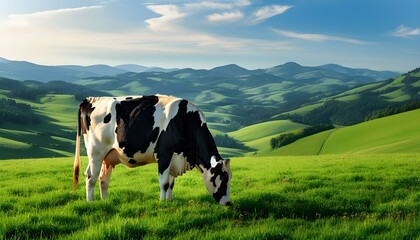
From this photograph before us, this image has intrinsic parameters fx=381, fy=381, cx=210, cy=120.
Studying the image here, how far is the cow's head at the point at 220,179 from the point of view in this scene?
9586 mm

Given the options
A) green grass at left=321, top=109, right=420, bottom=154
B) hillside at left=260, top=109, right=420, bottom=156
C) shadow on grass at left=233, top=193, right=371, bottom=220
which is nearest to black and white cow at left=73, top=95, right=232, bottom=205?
shadow on grass at left=233, top=193, right=371, bottom=220

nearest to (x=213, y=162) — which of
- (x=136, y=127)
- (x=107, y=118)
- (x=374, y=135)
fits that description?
(x=136, y=127)

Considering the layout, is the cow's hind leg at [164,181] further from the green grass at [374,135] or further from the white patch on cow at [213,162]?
the green grass at [374,135]

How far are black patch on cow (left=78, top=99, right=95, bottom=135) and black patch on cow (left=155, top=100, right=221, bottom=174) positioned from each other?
248 centimetres

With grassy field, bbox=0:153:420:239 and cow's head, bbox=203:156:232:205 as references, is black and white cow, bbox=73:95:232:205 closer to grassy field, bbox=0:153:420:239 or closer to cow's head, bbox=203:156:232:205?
cow's head, bbox=203:156:232:205

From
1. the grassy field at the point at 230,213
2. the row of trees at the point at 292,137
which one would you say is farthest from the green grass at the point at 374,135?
the grassy field at the point at 230,213

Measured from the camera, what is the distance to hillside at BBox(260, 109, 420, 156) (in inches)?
3575

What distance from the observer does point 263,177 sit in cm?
1616

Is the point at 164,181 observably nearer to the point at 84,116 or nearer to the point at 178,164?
the point at 178,164

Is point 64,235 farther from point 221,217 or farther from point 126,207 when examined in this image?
point 221,217

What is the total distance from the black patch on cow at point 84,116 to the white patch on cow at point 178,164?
2826 mm

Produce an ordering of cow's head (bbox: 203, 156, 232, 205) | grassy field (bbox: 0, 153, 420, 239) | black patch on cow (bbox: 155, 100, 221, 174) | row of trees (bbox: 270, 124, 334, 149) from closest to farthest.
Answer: grassy field (bbox: 0, 153, 420, 239) → cow's head (bbox: 203, 156, 232, 205) → black patch on cow (bbox: 155, 100, 221, 174) → row of trees (bbox: 270, 124, 334, 149)

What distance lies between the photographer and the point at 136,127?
9.95 meters

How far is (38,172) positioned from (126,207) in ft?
40.8
